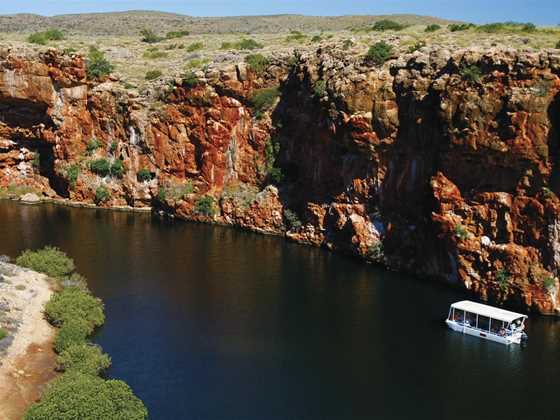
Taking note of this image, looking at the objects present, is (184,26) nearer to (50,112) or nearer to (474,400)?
(50,112)

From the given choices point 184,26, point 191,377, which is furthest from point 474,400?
point 184,26

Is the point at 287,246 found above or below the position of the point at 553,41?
below

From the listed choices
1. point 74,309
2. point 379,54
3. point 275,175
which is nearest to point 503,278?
point 379,54

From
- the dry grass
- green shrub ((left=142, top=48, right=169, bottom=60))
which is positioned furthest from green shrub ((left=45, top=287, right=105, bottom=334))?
green shrub ((left=142, top=48, right=169, bottom=60))

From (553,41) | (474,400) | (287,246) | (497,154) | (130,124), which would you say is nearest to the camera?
(474,400)

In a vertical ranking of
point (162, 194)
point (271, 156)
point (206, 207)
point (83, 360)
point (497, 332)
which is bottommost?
point (206, 207)

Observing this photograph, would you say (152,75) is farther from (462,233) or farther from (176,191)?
(462,233)
